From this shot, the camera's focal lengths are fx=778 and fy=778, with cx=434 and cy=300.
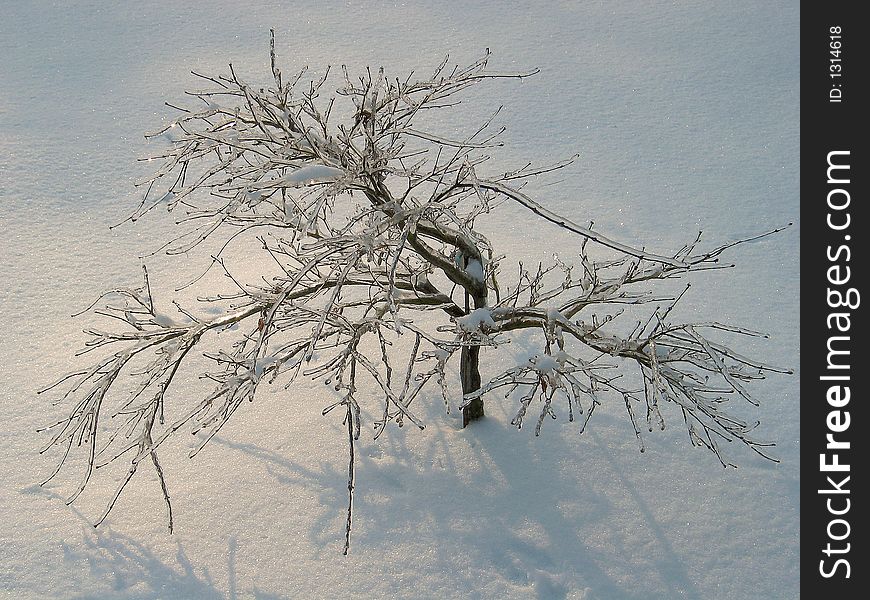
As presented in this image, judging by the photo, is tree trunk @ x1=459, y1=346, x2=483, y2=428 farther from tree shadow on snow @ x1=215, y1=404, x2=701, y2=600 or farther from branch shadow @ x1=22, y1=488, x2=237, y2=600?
branch shadow @ x1=22, y1=488, x2=237, y2=600

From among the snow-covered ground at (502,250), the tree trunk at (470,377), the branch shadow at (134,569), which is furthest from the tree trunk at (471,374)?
the branch shadow at (134,569)

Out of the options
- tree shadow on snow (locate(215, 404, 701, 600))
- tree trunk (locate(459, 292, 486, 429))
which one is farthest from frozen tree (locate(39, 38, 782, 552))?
tree shadow on snow (locate(215, 404, 701, 600))

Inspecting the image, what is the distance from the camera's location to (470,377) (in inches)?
165

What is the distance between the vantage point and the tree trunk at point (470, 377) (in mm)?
4113

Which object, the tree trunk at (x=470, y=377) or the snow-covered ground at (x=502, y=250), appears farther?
the tree trunk at (x=470, y=377)

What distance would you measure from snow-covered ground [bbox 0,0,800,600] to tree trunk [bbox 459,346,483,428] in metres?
0.14

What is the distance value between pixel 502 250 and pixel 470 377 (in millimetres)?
2325

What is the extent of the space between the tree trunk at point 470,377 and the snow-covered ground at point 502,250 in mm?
141

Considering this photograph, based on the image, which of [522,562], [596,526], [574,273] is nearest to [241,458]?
[522,562]

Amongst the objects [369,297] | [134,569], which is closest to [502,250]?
[369,297]

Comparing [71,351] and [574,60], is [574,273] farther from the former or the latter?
[574,60]

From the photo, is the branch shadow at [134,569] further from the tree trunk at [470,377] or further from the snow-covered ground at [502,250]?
the tree trunk at [470,377]

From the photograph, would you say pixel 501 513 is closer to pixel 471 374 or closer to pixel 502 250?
pixel 471 374

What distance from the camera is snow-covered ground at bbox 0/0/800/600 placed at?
3.72m
